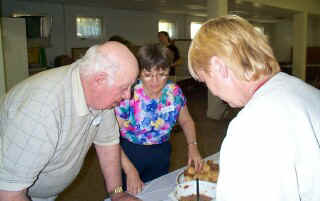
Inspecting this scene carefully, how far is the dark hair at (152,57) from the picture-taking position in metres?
1.62

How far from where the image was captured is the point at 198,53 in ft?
2.71

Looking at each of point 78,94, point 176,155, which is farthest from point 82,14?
point 78,94

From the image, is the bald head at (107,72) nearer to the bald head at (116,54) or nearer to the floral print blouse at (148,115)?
the bald head at (116,54)

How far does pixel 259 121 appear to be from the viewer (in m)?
0.67

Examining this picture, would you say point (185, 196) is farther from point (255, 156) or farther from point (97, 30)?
point (97, 30)

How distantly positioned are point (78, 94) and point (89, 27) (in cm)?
781

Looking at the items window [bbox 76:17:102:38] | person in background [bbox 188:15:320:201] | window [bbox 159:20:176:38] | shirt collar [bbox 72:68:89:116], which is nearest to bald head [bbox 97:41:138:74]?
shirt collar [bbox 72:68:89:116]

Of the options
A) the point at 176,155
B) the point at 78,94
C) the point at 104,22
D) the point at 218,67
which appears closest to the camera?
the point at 218,67

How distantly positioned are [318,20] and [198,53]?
629 inches

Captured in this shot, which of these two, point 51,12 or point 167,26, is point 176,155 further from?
point 167,26

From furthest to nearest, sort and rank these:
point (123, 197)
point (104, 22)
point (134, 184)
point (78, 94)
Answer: point (104, 22)
point (134, 184)
point (123, 197)
point (78, 94)

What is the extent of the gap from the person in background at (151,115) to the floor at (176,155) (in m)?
1.19

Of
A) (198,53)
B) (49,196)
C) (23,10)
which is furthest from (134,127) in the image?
(23,10)

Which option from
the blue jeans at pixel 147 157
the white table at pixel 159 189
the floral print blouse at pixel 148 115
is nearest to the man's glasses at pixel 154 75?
the floral print blouse at pixel 148 115
